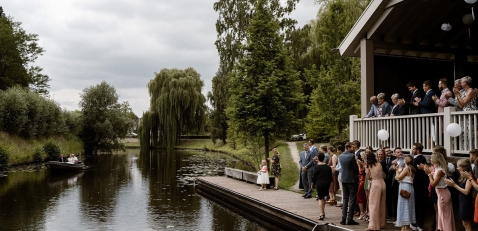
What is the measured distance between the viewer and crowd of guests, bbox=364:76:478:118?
8.38 m

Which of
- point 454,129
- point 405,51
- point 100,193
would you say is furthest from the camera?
point 100,193

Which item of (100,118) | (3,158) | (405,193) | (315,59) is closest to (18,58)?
(100,118)

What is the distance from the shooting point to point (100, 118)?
5156 centimetres

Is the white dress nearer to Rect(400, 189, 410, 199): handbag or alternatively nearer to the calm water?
the calm water

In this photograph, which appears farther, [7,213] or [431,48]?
[7,213]

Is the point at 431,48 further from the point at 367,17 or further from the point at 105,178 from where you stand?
the point at 105,178

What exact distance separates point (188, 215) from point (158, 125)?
1579 inches

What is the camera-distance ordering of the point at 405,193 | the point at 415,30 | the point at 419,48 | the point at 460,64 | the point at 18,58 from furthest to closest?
1. the point at 18,58
2. the point at 460,64
3. the point at 419,48
4. the point at 415,30
5. the point at 405,193

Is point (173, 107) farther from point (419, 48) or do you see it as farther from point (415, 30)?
point (415, 30)

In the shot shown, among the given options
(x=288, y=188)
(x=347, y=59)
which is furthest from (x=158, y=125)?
(x=288, y=188)

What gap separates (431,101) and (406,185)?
2116 millimetres

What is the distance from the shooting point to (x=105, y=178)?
2609cm

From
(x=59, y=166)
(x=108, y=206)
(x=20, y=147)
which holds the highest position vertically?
(x=20, y=147)

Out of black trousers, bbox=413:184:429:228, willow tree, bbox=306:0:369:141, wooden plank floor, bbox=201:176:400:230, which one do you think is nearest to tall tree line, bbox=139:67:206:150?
willow tree, bbox=306:0:369:141
